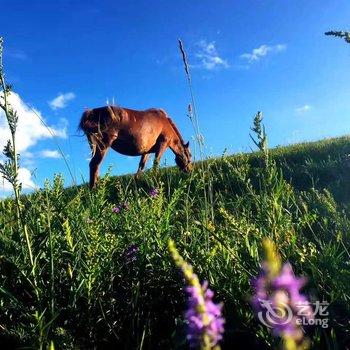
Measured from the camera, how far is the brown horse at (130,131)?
48.1ft

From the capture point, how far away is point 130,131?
1575 centimetres

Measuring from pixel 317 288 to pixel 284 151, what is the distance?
1238 centimetres

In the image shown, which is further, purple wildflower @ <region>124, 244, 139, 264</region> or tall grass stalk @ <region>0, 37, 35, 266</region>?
purple wildflower @ <region>124, 244, 139, 264</region>

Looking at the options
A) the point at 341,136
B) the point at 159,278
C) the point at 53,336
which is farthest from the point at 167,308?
the point at 341,136

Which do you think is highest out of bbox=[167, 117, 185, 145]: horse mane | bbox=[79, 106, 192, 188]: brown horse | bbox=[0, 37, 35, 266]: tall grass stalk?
bbox=[167, 117, 185, 145]: horse mane

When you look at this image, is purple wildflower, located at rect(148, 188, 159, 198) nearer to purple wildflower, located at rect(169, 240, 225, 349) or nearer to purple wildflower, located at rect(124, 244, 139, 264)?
purple wildflower, located at rect(124, 244, 139, 264)

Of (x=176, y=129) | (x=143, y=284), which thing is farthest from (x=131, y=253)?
(x=176, y=129)

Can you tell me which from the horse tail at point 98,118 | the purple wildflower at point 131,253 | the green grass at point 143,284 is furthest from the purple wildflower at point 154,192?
the horse tail at point 98,118

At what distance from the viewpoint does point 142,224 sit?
9.94ft

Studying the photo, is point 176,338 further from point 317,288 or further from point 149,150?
point 149,150

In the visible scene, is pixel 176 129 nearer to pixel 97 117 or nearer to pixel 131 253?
pixel 97 117

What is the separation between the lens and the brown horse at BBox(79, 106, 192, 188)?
14648mm

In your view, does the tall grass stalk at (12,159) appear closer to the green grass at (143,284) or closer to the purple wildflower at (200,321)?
the green grass at (143,284)

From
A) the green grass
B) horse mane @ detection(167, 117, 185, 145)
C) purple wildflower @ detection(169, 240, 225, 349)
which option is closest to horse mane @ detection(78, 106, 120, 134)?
horse mane @ detection(167, 117, 185, 145)
